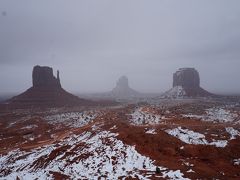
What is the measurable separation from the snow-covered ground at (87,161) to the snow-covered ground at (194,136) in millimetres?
8882

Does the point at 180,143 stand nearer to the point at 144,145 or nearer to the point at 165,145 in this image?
the point at 165,145

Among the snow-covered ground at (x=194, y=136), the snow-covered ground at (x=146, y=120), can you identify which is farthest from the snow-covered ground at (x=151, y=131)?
the snow-covered ground at (x=146, y=120)

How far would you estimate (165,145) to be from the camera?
3544cm

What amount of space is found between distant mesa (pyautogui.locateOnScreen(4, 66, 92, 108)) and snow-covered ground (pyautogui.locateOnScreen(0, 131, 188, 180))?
96306 mm

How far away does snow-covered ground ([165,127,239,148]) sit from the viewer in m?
36.3

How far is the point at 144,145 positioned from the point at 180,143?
5285 millimetres

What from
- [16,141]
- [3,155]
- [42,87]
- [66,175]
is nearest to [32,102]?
[42,87]

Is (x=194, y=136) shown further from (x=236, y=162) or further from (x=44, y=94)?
(x=44, y=94)

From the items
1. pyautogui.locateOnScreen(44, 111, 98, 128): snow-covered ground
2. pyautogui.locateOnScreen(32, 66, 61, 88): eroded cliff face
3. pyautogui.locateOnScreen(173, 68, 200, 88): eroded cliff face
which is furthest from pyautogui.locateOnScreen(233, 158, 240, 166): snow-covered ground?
pyautogui.locateOnScreen(173, 68, 200, 88): eroded cliff face

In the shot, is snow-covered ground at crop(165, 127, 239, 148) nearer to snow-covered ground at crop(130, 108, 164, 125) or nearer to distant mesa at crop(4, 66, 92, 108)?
snow-covered ground at crop(130, 108, 164, 125)

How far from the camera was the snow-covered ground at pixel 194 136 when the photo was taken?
36344mm

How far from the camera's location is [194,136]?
39.2m

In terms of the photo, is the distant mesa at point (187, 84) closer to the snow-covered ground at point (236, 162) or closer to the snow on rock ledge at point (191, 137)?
the snow on rock ledge at point (191, 137)

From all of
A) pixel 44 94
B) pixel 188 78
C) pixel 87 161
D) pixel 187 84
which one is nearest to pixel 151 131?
pixel 87 161
